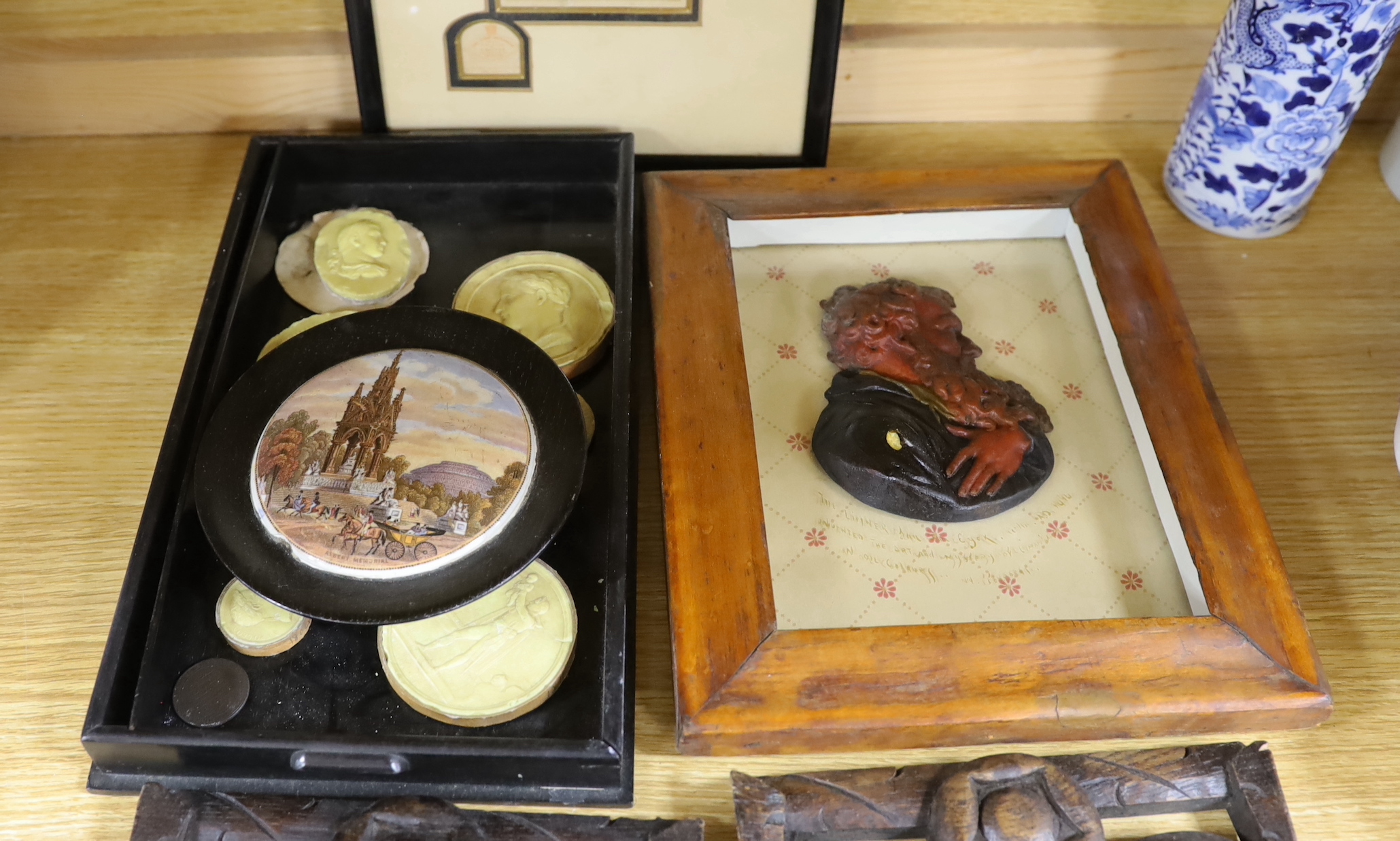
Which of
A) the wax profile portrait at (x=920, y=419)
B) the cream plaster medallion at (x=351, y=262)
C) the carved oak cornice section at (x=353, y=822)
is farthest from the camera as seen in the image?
the cream plaster medallion at (x=351, y=262)

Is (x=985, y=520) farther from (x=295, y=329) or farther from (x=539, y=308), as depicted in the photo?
(x=295, y=329)

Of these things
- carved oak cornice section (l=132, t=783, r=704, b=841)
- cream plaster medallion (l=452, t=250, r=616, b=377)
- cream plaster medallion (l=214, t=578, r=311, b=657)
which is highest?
cream plaster medallion (l=452, t=250, r=616, b=377)

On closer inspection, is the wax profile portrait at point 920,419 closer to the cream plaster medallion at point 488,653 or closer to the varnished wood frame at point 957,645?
the varnished wood frame at point 957,645

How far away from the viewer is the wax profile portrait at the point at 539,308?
959 millimetres

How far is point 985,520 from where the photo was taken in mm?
879

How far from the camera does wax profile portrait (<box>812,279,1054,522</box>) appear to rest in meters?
0.86

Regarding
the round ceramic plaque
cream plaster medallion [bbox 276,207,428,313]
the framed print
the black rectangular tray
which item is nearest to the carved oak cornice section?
the black rectangular tray

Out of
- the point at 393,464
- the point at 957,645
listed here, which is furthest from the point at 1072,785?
the point at 393,464

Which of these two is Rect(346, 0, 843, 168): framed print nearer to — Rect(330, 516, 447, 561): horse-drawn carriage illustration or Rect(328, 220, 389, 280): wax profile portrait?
Rect(328, 220, 389, 280): wax profile portrait

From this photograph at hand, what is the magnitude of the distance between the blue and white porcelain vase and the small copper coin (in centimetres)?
96

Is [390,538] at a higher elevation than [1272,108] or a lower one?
lower

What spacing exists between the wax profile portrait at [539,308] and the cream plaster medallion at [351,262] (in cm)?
10

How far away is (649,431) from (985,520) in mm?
294

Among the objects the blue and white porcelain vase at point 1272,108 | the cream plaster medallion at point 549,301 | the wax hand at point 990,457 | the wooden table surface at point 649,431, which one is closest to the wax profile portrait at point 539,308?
the cream plaster medallion at point 549,301
